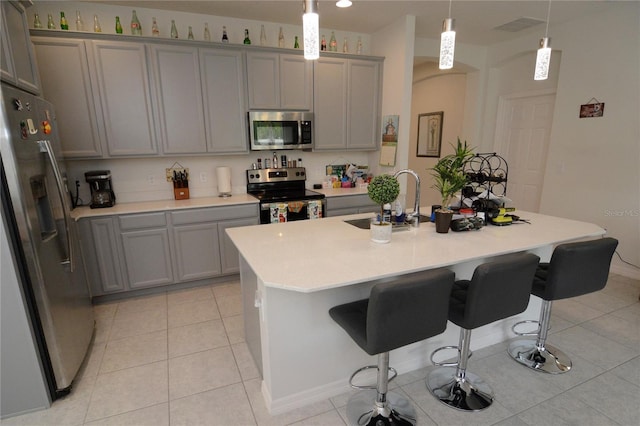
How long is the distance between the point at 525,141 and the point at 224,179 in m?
4.25

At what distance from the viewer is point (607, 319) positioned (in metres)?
2.77

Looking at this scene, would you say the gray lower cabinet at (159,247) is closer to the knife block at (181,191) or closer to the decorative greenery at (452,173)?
the knife block at (181,191)

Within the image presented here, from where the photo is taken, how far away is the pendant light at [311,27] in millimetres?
1494

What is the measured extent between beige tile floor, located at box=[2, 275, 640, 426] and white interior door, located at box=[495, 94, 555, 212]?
2.20m

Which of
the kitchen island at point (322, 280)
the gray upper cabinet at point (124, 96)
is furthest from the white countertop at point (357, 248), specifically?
the gray upper cabinet at point (124, 96)

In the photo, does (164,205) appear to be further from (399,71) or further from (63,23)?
(399,71)

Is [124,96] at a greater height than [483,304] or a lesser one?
greater

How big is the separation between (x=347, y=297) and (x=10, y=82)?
224 cm

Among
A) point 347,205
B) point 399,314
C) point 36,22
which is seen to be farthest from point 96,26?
point 399,314

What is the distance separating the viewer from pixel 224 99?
11.3ft

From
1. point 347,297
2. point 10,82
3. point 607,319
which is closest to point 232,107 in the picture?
point 10,82

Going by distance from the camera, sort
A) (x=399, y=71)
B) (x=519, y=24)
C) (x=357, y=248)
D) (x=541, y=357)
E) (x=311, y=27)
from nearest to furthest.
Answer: (x=311, y=27)
(x=357, y=248)
(x=541, y=357)
(x=399, y=71)
(x=519, y=24)

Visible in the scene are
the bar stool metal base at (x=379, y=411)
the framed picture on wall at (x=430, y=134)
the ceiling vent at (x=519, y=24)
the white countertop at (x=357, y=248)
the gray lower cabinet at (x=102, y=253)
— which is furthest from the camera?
the framed picture on wall at (x=430, y=134)

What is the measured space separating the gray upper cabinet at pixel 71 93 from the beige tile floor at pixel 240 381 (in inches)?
63.8
